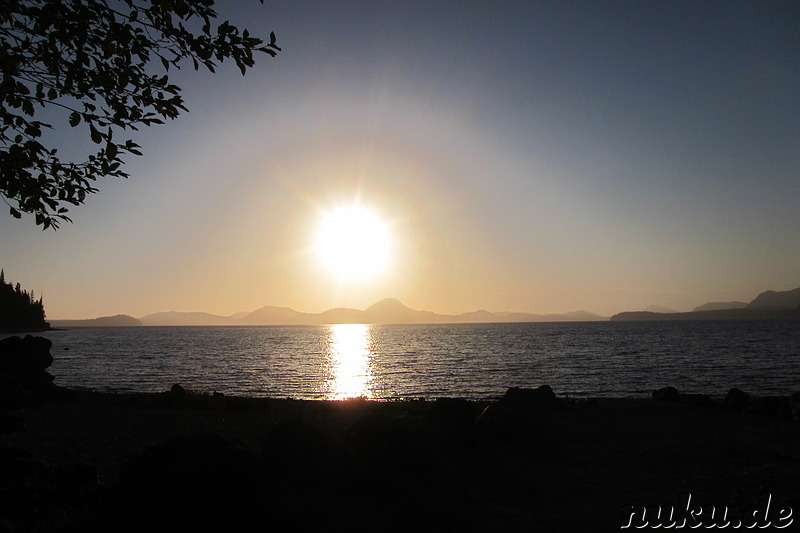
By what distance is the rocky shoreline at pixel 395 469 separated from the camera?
7.97m

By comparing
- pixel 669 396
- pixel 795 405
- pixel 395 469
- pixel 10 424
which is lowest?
pixel 669 396

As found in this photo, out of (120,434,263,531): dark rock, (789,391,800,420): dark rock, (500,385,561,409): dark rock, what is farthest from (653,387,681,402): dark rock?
(120,434,263,531): dark rock

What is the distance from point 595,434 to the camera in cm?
1991

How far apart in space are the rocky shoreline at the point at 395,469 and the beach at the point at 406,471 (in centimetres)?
4

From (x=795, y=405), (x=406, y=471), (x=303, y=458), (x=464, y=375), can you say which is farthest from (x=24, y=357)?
(x=795, y=405)

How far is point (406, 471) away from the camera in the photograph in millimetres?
13531

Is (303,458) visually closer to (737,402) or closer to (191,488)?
(191,488)

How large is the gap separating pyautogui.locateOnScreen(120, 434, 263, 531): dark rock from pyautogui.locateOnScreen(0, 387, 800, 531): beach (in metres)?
0.02

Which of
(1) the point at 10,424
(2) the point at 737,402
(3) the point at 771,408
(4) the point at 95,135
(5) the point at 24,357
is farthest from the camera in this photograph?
(5) the point at 24,357

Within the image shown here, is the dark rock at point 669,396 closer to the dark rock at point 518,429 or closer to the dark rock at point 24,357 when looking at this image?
the dark rock at point 518,429

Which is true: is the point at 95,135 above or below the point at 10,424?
above

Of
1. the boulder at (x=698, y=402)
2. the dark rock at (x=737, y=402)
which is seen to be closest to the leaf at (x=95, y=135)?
the boulder at (x=698, y=402)

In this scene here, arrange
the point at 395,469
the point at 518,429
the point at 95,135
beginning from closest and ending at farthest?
the point at 95,135 < the point at 395,469 < the point at 518,429

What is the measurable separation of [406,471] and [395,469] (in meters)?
0.37
